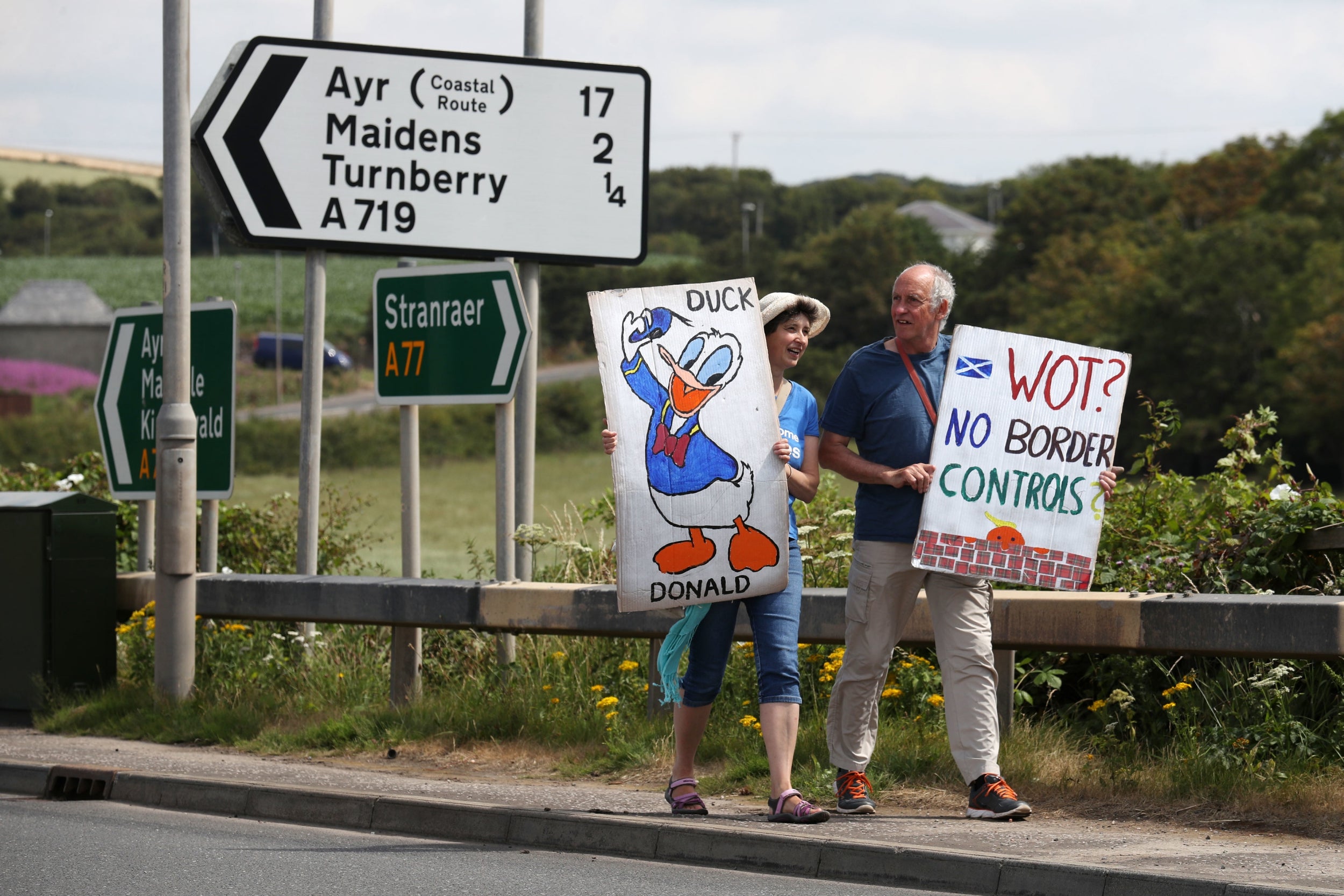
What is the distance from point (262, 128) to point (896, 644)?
16.9ft

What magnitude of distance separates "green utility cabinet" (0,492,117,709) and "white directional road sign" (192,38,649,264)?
2225mm

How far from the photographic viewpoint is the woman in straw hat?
6.39 meters

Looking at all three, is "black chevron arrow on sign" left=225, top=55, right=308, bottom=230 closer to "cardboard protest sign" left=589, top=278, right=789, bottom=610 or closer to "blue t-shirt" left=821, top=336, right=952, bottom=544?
"cardboard protest sign" left=589, top=278, right=789, bottom=610

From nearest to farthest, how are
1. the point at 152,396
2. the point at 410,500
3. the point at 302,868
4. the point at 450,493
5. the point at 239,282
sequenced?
the point at 302,868 < the point at 410,500 < the point at 152,396 < the point at 450,493 < the point at 239,282

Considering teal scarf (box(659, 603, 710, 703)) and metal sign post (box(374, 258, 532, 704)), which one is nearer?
teal scarf (box(659, 603, 710, 703))

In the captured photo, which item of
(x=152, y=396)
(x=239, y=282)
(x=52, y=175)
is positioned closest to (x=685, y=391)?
(x=152, y=396)

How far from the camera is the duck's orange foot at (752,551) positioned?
6426 mm

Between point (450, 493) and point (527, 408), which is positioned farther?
point (450, 493)

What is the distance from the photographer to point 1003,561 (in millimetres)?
6465

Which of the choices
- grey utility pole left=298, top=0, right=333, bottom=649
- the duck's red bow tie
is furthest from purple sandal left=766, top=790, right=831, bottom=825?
grey utility pole left=298, top=0, right=333, bottom=649

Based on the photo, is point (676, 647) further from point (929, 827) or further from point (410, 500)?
point (410, 500)

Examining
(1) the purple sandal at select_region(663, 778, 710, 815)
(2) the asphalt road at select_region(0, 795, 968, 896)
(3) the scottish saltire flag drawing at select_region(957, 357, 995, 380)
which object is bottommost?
(2) the asphalt road at select_region(0, 795, 968, 896)

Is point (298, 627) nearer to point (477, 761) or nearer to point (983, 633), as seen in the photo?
point (477, 761)

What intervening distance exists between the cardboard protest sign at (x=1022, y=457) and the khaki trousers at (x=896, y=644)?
17 centimetres
